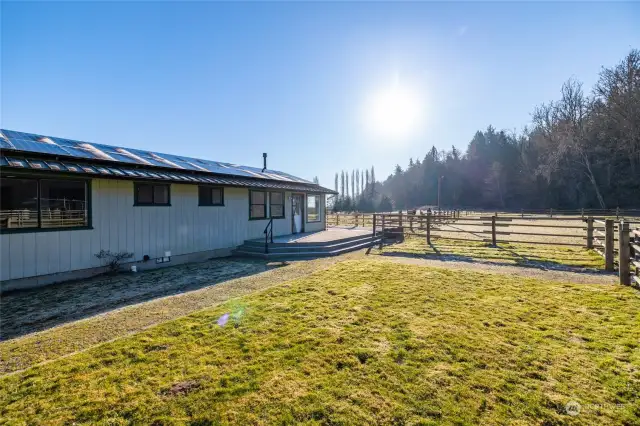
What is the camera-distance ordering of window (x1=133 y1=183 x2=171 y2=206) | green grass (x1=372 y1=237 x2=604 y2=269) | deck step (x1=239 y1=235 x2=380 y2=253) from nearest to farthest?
1. window (x1=133 y1=183 x2=171 y2=206)
2. green grass (x1=372 y1=237 x2=604 y2=269)
3. deck step (x1=239 y1=235 x2=380 y2=253)

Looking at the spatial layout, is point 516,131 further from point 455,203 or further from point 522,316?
point 522,316

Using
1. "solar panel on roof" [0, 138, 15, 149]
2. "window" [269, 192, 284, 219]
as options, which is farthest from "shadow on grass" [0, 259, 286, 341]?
"window" [269, 192, 284, 219]

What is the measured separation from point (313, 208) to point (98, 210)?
10370mm

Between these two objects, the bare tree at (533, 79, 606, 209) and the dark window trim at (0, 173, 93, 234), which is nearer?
the dark window trim at (0, 173, 93, 234)

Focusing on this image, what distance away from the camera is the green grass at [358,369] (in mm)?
2383

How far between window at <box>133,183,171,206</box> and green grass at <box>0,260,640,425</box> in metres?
5.48

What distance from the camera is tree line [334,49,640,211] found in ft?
95.4

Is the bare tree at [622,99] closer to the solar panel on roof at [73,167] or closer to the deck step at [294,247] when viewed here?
the deck step at [294,247]

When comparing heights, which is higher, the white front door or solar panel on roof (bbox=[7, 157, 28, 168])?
solar panel on roof (bbox=[7, 157, 28, 168])

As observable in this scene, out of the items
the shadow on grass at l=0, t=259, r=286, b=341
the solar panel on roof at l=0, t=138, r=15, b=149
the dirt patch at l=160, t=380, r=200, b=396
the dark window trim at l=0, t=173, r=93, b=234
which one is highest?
the solar panel on roof at l=0, t=138, r=15, b=149

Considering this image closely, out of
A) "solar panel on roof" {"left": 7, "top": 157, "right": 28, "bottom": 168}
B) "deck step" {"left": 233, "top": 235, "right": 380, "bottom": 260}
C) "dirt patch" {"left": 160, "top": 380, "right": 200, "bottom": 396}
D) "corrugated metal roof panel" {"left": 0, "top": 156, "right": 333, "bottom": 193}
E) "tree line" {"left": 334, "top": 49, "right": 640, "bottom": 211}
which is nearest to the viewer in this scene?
"dirt patch" {"left": 160, "top": 380, "right": 200, "bottom": 396}

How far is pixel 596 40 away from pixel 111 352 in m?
16.4

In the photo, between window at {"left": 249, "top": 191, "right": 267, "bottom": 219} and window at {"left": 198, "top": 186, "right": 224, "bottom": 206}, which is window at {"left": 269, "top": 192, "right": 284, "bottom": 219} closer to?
window at {"left": 249, "top": 191, "right": 267, "bottom": 219}

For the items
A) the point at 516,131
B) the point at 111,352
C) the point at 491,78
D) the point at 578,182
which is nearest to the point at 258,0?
the point at 491,78
